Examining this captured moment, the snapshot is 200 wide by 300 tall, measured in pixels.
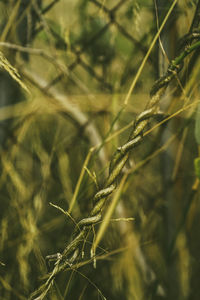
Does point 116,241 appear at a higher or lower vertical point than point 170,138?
lower

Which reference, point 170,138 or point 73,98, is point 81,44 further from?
point 170,138

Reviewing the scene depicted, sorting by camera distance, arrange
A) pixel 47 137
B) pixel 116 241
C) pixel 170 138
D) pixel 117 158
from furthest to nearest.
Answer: pixel 47 137
pixel 116 241
pixel 170 138
pixel 117 158

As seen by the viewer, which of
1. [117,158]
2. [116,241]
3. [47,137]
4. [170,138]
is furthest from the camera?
[47,137]

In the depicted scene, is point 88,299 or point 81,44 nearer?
point 88,299

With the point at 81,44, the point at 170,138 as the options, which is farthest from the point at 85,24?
the point at 170,138

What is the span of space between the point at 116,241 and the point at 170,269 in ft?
0.36

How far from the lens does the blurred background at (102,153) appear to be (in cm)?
39

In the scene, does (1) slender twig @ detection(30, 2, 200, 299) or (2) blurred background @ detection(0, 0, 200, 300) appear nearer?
(1) slender twig @ detection(30, 2, 200, 299)

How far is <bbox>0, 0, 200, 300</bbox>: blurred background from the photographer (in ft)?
1.29

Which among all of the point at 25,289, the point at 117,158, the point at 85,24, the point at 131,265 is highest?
the point at 85,24

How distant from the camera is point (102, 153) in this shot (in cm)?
52

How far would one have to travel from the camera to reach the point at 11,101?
0.57m

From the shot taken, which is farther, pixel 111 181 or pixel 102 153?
pixel 102 153

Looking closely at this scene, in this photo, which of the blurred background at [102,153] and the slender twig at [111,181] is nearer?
the slender twig at [111,181]
